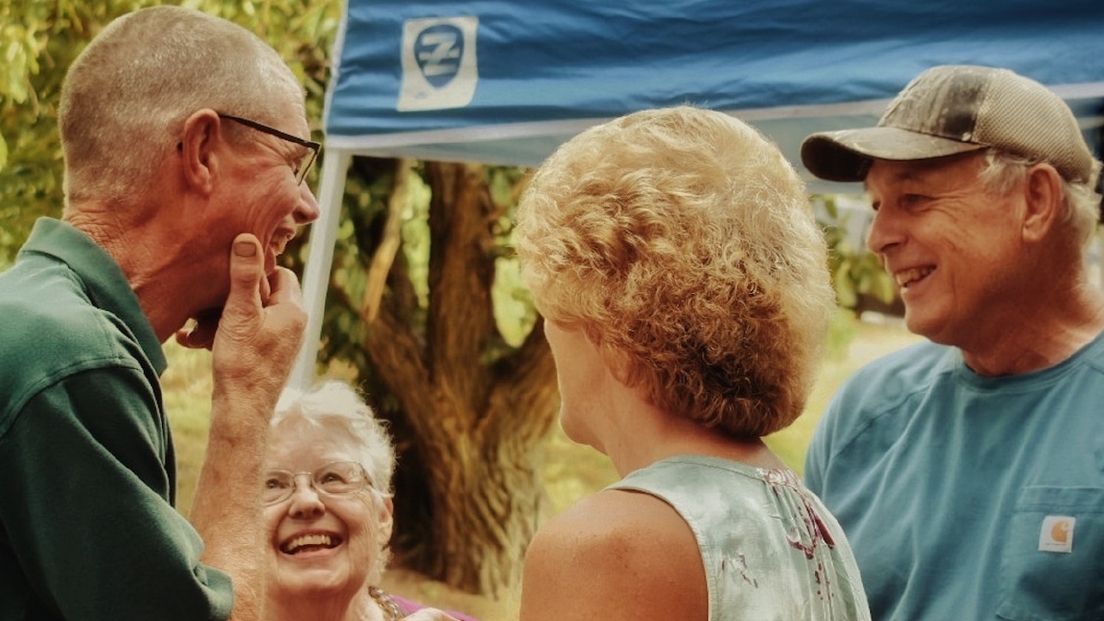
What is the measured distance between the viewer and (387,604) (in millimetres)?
3152

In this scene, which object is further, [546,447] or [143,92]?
[546,447]

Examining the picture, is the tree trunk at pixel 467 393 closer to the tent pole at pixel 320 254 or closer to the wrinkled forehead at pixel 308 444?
the tent pole at pixel 320 254

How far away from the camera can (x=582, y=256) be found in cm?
172

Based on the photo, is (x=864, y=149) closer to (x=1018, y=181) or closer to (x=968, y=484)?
(x=1018, y=181)

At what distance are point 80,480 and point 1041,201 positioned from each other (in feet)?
5.84

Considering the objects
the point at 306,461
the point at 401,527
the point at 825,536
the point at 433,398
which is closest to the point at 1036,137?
the point at 825,536

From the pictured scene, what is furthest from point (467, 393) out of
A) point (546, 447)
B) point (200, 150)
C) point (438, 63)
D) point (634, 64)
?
point (200, 150)

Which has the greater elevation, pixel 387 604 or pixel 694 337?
pixel 694 337

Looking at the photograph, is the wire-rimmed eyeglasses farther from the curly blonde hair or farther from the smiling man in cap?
the curly blonde hair

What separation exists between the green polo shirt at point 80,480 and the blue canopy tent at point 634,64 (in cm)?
194

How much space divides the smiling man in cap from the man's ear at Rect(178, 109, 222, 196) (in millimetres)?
1232

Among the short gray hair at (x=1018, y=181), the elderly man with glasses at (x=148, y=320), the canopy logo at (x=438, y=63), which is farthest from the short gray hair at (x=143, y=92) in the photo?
the canopy logo at (x=438, y=63)

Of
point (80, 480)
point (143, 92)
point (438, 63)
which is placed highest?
point (143, 92)

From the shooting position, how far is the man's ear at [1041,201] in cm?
262
